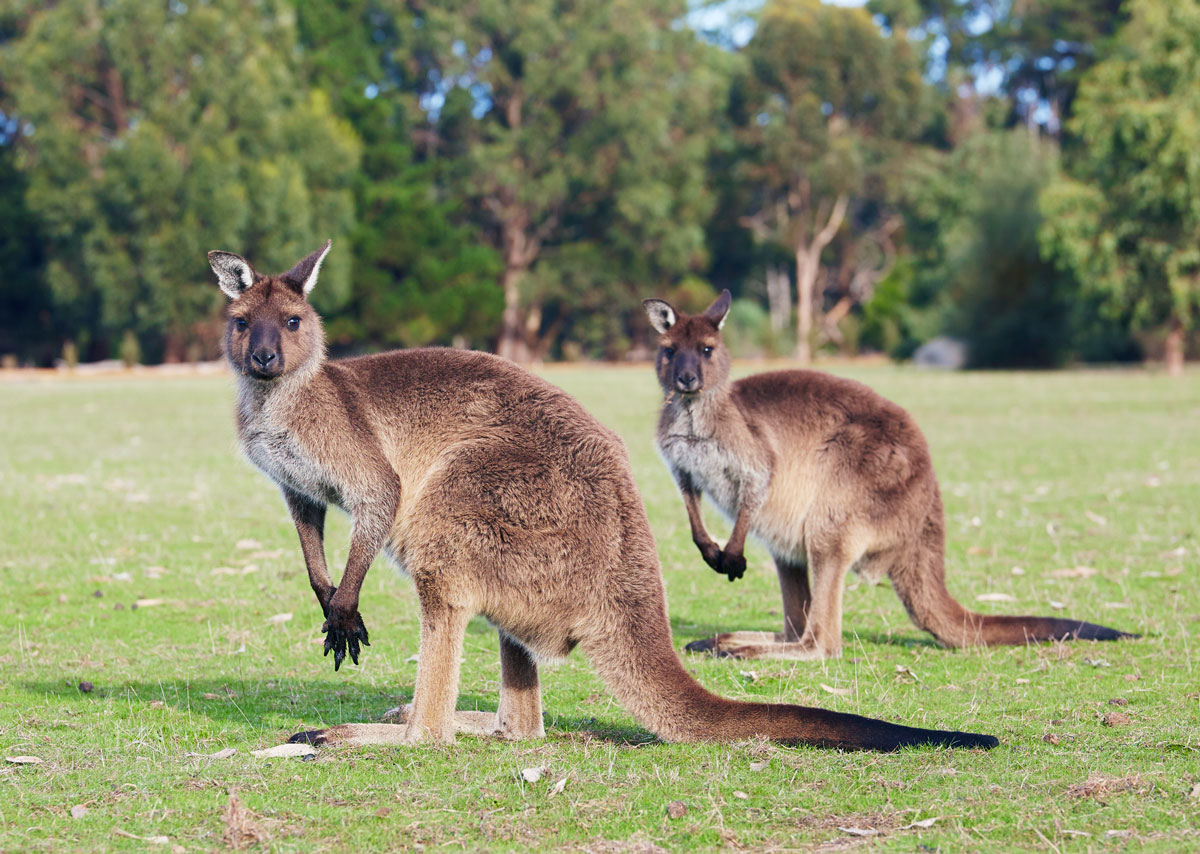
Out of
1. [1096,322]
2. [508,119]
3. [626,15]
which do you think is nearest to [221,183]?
[508,119]

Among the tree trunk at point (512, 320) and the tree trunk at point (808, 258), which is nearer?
the tree trunk at point (512, 320)

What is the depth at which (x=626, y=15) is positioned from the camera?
42.7m

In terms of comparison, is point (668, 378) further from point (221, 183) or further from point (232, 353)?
point (221, 183)

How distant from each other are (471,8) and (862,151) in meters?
15.8

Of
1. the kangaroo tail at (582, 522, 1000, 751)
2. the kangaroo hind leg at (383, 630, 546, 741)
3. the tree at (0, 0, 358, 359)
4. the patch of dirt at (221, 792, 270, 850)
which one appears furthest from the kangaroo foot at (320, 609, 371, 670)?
the tree at (0, 0, 358, 359)

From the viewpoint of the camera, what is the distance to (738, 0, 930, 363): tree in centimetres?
4666

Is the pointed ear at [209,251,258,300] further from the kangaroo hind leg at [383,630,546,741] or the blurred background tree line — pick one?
the blurred background tree line

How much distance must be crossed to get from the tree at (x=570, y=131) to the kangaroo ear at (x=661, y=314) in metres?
37.2

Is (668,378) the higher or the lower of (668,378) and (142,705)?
the higher

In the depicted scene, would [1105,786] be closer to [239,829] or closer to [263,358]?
[239,829]

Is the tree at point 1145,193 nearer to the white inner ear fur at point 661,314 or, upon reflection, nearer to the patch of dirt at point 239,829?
the white inner ear fur at point 661,314

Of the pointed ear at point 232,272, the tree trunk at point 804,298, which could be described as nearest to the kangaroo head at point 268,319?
the pointed ear at point 232,272

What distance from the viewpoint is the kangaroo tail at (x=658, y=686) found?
3670 millimetres

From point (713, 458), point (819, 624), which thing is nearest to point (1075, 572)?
point (819, 624)
